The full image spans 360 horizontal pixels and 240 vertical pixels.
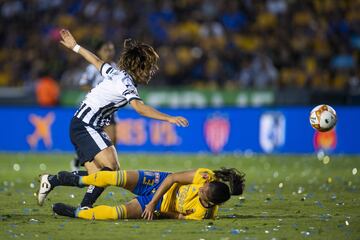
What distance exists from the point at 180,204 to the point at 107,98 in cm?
156

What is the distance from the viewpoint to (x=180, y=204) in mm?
9898

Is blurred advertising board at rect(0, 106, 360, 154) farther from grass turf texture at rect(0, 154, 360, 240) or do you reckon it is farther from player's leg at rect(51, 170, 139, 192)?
player's leg at rect(51, 170, 139, 192)

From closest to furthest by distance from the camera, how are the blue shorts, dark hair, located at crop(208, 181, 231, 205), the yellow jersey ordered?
dark hair, located at crop(208, 181, 231, 205) → the yellow jersey → the blue shorts

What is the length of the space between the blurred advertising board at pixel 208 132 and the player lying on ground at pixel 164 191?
41.2ft

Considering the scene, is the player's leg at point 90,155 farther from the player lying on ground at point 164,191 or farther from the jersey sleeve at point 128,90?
the jersey sleeve at point 128,90

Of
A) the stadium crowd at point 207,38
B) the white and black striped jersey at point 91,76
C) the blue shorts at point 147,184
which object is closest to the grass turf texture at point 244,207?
the blue shorts at point 147,184

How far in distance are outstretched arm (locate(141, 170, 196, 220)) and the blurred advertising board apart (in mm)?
12888

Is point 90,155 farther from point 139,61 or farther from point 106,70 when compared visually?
point 139,61

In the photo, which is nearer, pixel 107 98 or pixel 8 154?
pixel 107 98

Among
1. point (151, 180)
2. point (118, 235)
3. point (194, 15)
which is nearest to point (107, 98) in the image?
point (151, 180)

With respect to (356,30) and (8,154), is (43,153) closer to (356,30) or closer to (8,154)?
(8,154)

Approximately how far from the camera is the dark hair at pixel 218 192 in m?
9.45

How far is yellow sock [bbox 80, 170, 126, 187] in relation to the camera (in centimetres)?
974

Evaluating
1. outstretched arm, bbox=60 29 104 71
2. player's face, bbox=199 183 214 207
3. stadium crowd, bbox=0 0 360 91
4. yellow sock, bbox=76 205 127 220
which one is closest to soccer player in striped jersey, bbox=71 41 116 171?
outstretched arm, bbox=60 29 104 71
